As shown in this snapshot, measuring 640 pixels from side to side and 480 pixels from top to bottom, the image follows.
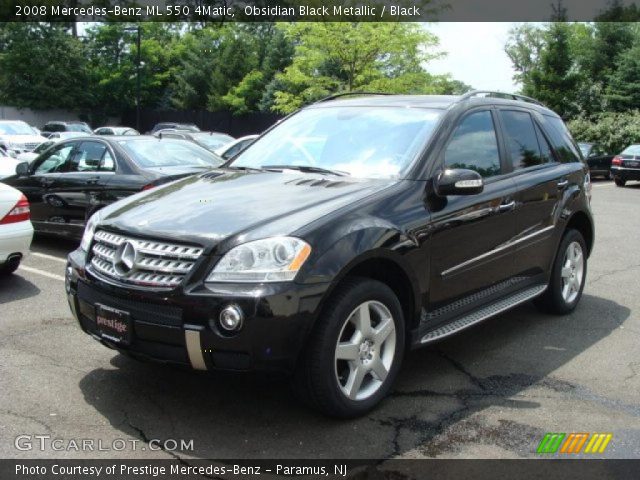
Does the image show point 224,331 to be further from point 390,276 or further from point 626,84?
point 626,84

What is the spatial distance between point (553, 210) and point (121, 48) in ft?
176

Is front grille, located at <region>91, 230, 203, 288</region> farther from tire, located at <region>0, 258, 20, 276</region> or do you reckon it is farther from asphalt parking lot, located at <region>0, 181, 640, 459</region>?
tire, located at <region>0, 258, 20, 276</region>

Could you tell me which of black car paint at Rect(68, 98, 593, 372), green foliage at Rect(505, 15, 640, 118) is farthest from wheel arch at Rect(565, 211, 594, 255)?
green foliage at Rect(505, 15, 640, 118)

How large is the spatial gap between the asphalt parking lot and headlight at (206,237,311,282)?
2.81 ft

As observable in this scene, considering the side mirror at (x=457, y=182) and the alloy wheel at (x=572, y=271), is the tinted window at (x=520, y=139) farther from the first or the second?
the side mirror at (x=457, y=182)

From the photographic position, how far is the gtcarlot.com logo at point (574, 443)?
366 centimetres

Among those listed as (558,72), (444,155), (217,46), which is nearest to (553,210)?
(444,155)

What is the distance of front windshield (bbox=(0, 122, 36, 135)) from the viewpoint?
27959mm

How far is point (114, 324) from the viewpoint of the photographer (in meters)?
3.76

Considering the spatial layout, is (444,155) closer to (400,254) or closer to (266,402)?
(400,254)

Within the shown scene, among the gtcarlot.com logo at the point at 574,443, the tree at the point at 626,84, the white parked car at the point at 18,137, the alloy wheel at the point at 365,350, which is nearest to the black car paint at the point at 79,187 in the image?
the alloy wheel at the point at 365,350

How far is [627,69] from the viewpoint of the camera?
36.2m

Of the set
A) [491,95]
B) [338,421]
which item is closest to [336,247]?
[338,421]

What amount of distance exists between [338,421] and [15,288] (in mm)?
4279
